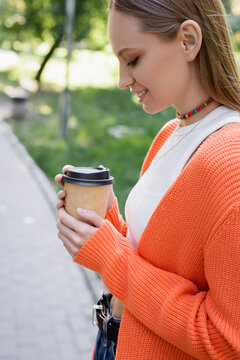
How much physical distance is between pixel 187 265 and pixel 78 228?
316 mm

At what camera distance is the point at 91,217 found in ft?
4.53

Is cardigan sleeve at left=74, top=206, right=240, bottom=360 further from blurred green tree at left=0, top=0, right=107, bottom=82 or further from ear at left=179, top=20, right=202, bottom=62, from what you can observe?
blurred green tree at left=0, top=0, right=107, bottom=82

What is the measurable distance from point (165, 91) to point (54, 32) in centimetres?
1494

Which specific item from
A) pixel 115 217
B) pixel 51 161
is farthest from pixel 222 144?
pixel 51 161

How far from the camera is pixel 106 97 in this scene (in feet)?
48.3

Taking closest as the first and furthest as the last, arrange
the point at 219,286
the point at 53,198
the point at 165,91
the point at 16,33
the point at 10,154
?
the point at 219,286
the point at 165,91
the point at 53,198
the point at 10,154
the point at 16,33

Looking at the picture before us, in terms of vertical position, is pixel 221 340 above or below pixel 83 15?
above

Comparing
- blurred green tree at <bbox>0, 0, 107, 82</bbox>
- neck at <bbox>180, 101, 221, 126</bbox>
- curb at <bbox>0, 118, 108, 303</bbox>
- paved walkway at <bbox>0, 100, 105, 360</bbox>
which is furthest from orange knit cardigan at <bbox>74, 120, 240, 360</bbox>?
blurred green tree at <bbox>0, 0, 107, 82</bbox>

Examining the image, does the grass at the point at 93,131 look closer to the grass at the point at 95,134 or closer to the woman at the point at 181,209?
the grass at the point at 95,134

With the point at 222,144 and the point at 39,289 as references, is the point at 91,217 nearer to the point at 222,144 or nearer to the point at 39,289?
the point at 222,144

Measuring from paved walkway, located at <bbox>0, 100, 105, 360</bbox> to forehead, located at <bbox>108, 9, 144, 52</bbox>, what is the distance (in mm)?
2788

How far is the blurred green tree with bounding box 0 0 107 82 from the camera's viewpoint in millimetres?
14969

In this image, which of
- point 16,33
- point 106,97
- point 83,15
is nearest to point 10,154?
point 106,97

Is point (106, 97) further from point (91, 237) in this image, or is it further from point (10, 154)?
point (91, 237)
